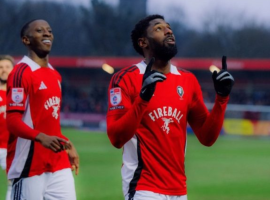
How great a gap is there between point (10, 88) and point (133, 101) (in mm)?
1476

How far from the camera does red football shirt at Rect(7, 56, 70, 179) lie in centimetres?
624

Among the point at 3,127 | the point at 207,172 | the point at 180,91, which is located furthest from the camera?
the point at 207,172

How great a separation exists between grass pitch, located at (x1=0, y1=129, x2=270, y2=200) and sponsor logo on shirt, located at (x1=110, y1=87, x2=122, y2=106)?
22.6 feet

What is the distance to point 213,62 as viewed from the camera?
47.8 m

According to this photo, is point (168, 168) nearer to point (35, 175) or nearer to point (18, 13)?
point (35, 175)

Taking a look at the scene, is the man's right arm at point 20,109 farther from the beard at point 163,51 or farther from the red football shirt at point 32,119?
the beard at point 163,51

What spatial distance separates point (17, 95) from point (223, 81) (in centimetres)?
200

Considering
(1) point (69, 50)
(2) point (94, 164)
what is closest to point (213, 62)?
(1) point (69, 50)

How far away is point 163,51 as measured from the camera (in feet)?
17.1

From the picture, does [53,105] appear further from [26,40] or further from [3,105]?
[3,105]

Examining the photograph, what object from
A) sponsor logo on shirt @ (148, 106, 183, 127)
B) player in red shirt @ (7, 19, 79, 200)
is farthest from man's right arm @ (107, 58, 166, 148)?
player in red shirt @ (7, 19, 79, 200)

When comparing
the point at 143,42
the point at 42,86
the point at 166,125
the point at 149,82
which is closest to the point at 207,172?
the point at 42,86

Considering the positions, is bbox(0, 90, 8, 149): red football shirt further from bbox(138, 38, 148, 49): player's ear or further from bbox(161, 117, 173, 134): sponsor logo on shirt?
bbox(161, 117, 173, 134): sponsor logo on shirt

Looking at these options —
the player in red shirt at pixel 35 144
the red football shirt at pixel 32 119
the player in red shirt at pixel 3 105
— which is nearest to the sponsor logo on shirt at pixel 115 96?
the player in red shirt at pixel 35 144
